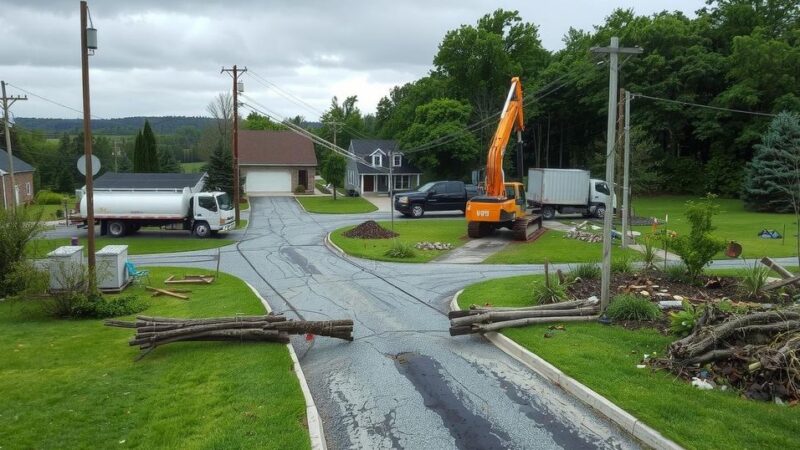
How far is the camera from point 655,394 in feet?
27.8

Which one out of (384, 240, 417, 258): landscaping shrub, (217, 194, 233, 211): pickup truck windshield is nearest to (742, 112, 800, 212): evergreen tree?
(384, 240, 417, 258): landscaping shrub

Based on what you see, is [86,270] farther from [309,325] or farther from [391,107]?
[391,107]

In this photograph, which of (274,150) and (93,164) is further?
(274,150)

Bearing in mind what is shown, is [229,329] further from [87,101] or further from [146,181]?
[146,181]

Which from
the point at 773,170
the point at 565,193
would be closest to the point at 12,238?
the point at 565,193

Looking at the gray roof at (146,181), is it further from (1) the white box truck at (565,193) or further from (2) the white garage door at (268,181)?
(1) the white box truck at (565,193)

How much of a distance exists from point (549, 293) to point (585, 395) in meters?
5.26

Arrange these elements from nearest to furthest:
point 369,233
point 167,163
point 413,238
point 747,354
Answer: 1. point 747,354
2. point 413,238
3. point 369,233
4. point 167,163

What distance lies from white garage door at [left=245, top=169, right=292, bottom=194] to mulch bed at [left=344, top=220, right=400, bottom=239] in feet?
103

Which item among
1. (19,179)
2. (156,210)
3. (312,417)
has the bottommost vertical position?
(312,417)

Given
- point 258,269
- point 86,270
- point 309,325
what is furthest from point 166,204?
point 309,325

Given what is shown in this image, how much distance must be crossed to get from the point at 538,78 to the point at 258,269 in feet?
153

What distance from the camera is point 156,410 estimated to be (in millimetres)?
8414

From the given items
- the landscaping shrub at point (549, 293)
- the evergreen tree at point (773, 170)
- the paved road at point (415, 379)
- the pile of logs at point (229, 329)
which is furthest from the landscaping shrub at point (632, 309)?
the evergreen tree at point (773, 170)
